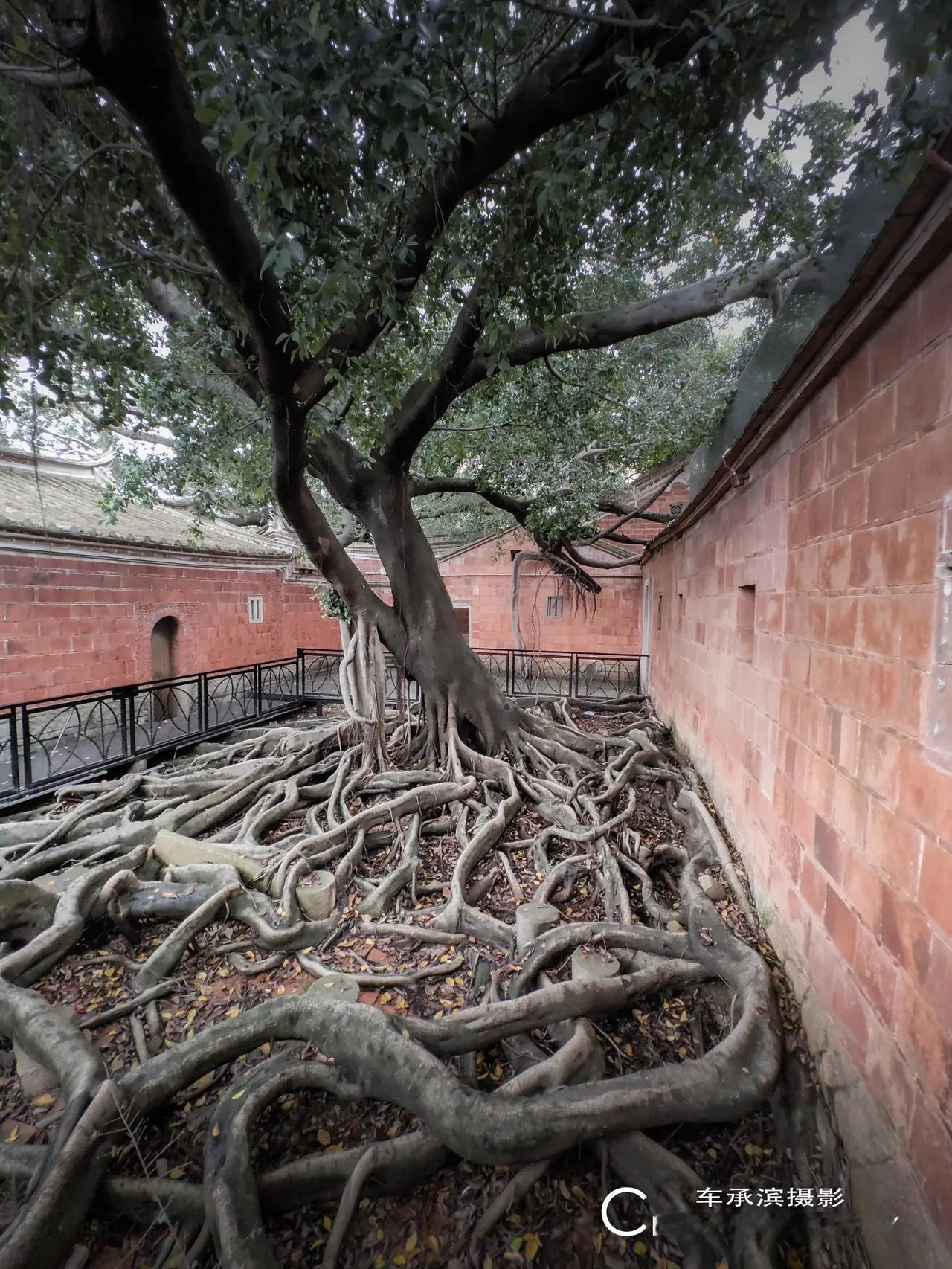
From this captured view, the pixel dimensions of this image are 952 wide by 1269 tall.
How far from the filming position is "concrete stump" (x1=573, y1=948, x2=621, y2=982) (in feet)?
8.07

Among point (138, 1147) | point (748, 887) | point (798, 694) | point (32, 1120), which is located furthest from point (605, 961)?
point (32, 1120)

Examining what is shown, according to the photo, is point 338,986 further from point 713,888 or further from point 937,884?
point 937,884

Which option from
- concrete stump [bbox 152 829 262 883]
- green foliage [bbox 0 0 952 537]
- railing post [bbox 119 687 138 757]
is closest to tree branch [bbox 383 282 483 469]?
green foliage [bbox 0 0 952 537]

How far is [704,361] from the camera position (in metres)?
7.89

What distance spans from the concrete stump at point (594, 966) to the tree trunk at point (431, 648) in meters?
2.75

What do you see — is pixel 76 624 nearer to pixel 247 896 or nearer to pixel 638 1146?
pixel 247 896

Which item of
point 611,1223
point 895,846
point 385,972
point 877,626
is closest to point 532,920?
point 385,972

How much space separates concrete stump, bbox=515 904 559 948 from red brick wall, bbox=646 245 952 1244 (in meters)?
1.16

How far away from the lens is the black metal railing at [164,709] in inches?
198

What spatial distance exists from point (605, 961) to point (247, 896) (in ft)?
7.22

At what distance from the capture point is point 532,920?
2.91 metres

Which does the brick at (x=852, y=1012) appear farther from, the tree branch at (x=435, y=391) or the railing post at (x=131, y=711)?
the railing post at (x=131, y=711)

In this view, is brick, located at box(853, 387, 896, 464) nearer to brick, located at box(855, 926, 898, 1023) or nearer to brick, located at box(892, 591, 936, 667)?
brick, located at box(892, 591, 936, 667)

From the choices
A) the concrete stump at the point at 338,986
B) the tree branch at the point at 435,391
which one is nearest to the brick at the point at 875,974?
the concrete stump at the point at 338,986
